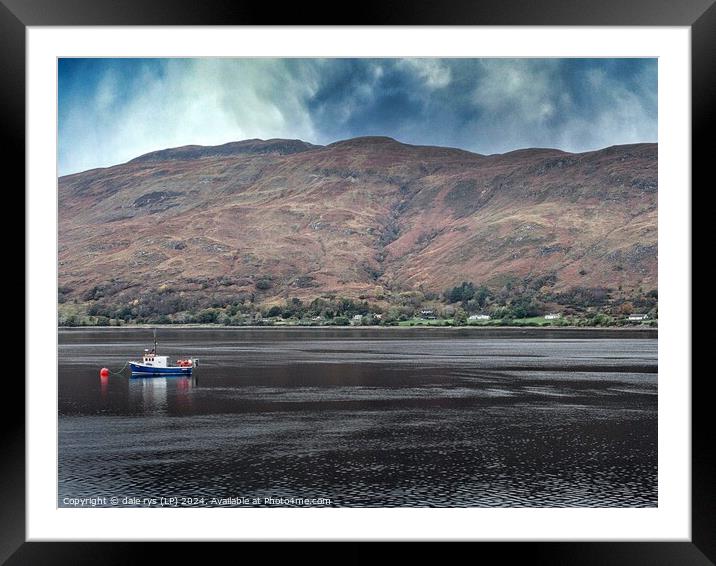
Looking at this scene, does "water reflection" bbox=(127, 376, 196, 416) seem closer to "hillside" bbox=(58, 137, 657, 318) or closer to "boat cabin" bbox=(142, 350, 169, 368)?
"boat cabin" bbox=(142, 350, 169, 368)

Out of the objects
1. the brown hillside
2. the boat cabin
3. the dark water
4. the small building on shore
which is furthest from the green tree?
the boat cabin

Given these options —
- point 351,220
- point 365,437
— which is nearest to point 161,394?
point 365,437

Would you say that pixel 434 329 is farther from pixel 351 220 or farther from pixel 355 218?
pixel 355 218

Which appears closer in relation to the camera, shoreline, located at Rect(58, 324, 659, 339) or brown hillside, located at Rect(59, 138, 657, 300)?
shoreline, located at Rect(58, 324, 659, 339)

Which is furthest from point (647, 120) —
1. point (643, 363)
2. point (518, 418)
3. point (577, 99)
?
point (518, 418)
